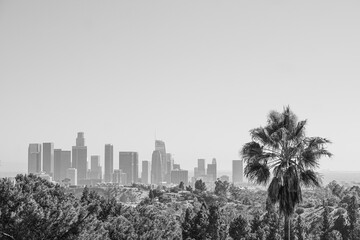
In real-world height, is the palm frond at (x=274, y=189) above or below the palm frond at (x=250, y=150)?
below

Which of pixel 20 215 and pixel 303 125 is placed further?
pixel 20 215

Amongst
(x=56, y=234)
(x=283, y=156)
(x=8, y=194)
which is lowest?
(x=56, y=234)

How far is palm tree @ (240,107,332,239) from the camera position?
18391 millimetres

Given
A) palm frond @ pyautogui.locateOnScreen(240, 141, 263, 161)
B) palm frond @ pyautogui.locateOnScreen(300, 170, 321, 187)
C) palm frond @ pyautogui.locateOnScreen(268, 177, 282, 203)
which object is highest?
palm frond @ pyautogui.locateOnScreen(240, 141, 263, 161)

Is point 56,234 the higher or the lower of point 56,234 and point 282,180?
the lower

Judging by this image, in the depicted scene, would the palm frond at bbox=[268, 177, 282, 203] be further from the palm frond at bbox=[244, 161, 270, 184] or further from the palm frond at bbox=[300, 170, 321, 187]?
the palm frond at bbox=[300, 170, 321, 187]

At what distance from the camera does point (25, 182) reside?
3897 centimetres

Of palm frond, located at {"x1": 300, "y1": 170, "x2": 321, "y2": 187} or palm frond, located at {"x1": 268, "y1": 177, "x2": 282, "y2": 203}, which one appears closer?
palm frond, located at {"x1": 268, "y1": 177, "x2": 282, "y2": 203}

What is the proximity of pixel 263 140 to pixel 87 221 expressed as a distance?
41.3ft

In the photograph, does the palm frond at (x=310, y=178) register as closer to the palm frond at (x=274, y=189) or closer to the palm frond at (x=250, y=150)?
the palm frond at (x=274, y=189)

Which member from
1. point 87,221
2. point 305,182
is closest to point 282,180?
point 305,182

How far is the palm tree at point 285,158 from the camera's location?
18.4 m

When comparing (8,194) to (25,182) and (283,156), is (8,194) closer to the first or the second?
(25,182)

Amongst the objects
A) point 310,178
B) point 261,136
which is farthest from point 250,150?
point 310,178
